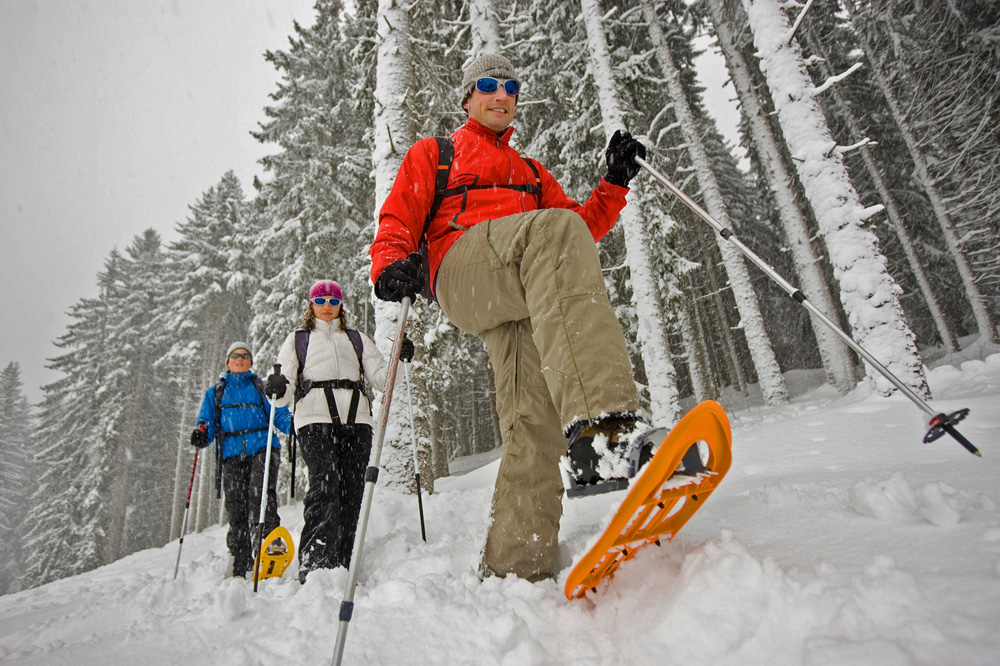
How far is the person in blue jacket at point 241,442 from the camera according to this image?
4445mm

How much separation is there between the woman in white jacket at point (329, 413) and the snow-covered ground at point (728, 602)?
74 cm

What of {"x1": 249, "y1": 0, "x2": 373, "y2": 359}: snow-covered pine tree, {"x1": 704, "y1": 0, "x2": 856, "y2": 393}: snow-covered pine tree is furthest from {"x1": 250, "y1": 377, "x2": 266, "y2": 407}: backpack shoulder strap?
{"x1": 704, "y1": 0, "x2": 856, "y2": 393}: snow-covered pine tree

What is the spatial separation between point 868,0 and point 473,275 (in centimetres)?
1990

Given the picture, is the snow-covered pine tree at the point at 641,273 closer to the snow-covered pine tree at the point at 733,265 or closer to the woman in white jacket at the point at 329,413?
the snow-covered pine tree at the point at 733,265

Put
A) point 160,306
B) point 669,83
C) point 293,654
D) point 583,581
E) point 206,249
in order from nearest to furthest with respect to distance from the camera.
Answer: point 293,654
point 583,581
point 669,83
point 206,249
point 160,306

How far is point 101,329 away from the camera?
86.1ft

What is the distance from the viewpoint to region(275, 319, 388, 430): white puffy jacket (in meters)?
3.53

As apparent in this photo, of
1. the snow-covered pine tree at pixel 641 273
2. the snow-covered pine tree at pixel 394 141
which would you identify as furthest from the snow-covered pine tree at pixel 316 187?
the snow-covered pine tree at pixel 641 273

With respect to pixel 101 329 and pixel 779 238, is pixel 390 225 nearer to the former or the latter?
pixel 779 238

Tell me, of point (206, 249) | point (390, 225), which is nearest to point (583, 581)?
point (390, 225)

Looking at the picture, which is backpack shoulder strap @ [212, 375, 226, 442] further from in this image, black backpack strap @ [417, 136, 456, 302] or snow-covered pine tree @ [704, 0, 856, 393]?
snow-covered pine tree @ [704, 0, 856, 393]

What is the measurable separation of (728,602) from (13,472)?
53.8 metres

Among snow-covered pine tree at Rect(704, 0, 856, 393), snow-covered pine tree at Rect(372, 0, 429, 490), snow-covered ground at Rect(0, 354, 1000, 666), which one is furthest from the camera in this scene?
snow-covered pine tree at Rect(704, 0, 856, 393)

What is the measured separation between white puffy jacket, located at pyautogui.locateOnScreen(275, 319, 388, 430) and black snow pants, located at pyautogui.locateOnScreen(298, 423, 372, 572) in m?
0.10
